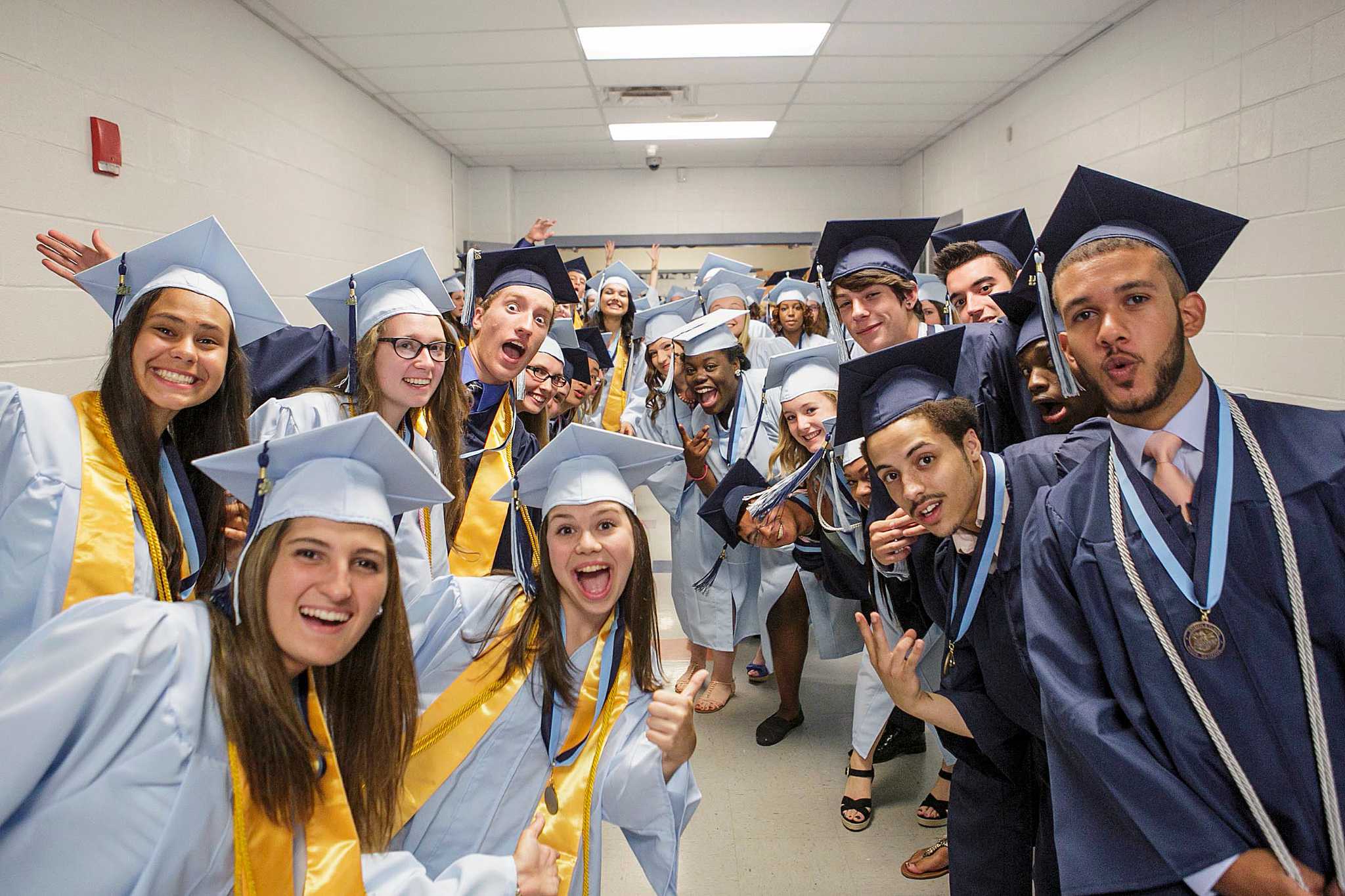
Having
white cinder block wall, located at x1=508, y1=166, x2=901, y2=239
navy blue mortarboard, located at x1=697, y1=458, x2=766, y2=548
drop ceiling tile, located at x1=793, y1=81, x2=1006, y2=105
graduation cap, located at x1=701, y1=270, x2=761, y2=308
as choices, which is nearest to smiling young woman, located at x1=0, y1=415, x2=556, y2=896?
navy blue mortarboard, located at x1=697, y1=458, x2=766, y2=548

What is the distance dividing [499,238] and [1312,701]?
9.32 meters

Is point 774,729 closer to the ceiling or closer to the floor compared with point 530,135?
closer to the floor

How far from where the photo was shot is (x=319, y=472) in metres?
1.32

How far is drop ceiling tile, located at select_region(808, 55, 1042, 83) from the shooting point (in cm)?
557

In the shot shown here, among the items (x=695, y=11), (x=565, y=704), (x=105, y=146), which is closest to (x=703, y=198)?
(x=695, y=11)

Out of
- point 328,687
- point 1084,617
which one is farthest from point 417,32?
point 1084,617

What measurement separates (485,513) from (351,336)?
2.57 feet

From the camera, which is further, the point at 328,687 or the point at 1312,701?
the point at 328,687

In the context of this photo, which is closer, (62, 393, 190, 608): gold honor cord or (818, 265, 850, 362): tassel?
(62, 393, 190, 608): gold honor cord

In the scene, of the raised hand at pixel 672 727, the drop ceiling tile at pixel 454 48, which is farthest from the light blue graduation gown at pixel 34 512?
the drop ceiling tile at pixel 454 48

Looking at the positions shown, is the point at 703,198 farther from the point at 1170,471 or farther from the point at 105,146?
the point at 1170,471

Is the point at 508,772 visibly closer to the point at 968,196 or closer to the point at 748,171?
the point at 968,196

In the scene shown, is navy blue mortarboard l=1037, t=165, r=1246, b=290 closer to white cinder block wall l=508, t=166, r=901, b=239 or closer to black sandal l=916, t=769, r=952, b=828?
black sandal l=916, t=769, r=952, b=828

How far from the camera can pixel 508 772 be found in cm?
165
